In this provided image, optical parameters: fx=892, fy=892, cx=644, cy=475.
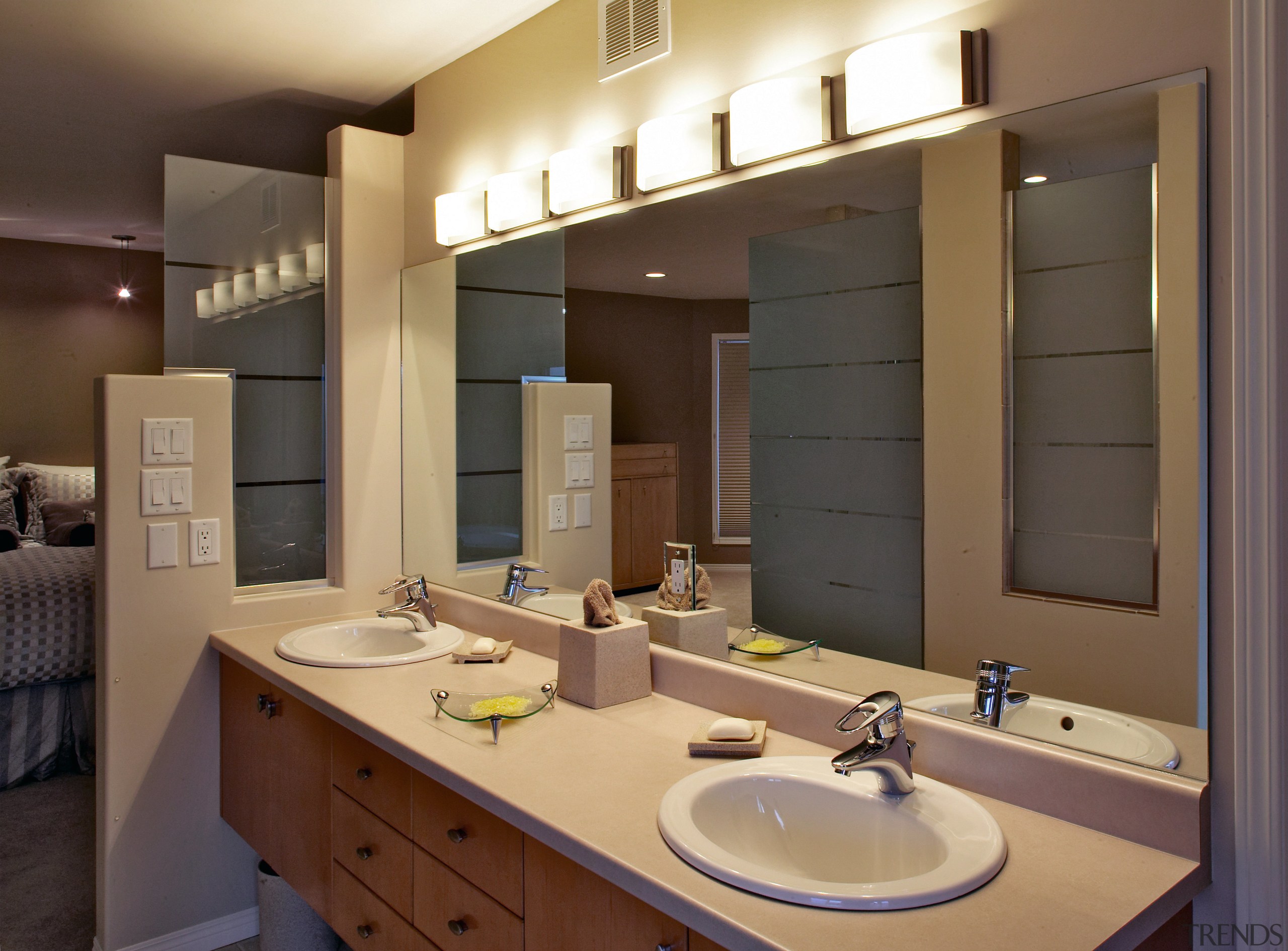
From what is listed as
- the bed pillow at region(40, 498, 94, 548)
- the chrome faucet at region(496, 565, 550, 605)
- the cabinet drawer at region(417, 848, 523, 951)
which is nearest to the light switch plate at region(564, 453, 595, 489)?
the chrome faucet at region(496, 565, 550, 605)

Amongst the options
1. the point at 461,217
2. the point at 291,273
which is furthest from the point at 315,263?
the point at 461,217

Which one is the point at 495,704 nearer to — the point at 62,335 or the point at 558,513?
the point at 558,513

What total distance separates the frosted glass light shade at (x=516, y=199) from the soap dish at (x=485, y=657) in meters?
1.10

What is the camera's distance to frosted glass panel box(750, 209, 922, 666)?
4.94 ft

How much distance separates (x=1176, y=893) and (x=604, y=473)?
1.40m

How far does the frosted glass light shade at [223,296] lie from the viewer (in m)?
2.63

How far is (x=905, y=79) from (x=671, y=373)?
738 millimetres

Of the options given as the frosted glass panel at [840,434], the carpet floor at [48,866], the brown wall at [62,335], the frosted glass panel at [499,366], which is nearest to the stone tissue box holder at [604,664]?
the frosted glass panel at [840,434]

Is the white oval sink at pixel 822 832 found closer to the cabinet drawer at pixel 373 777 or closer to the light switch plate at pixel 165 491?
the cabinet drawer at pixel 373 777

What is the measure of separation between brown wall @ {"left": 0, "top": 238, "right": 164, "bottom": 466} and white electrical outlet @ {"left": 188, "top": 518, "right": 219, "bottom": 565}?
3.65 m

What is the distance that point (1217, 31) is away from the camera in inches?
44.9

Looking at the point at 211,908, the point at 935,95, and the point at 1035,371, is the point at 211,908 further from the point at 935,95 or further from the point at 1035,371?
the point at 935,95

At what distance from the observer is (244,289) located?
2.66 metres

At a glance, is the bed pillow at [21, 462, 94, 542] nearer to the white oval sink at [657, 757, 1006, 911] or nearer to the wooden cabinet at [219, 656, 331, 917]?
the wooden cabinet at [219, 656, 331, 917]
